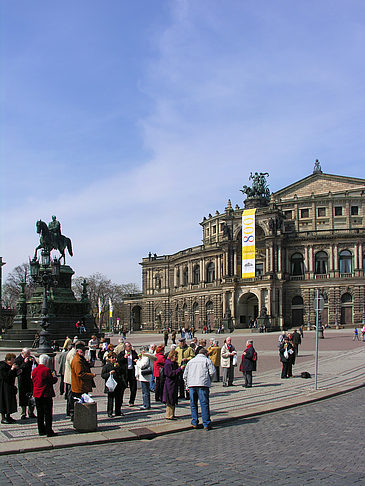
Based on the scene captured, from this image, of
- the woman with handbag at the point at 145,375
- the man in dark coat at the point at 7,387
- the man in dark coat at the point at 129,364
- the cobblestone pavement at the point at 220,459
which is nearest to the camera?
the cobblestone pavement at the point at 220,459

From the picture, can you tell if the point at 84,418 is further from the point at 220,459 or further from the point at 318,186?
the point at 318,186

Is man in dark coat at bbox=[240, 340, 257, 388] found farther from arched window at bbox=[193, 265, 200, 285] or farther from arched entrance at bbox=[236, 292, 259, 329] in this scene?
arched window at bbox=[193, 265, 200, 285]

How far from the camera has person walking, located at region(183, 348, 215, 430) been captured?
39.0ft

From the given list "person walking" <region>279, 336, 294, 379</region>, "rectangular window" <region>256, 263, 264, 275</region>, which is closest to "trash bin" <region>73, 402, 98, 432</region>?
"person walking" <region>279, 336, 294, 379</region>

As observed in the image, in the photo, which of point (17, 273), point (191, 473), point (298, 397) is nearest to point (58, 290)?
point (298, 397)

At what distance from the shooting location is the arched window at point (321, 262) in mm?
78875

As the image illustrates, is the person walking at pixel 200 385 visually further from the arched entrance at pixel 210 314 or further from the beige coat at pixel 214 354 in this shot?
the arched entrance at pixel 210 314

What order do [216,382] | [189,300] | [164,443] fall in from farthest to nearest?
1. [189,300]
2. [216,382]
3. [164,443]

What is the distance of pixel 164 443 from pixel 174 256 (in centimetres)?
9026

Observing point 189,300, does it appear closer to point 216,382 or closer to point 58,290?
point 58,290

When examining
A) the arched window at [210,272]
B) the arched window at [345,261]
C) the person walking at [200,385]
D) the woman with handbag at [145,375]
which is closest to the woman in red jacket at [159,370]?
the woman with handbag at [145,375]

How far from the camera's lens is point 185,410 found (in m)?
14.3

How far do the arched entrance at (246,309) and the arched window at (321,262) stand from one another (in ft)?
35.3

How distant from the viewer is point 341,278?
7594cm
